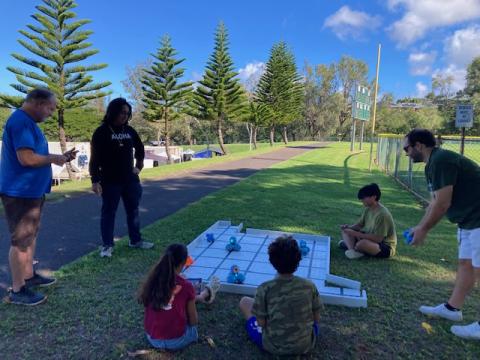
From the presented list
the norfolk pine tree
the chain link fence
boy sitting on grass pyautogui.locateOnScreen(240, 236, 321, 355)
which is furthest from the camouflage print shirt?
the norfolk pine tree

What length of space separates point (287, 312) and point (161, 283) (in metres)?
0.80

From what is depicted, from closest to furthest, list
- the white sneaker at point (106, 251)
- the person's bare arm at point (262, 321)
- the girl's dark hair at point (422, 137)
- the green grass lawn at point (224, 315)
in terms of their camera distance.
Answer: the person's bare arm at point (262, 321) → the green grass lawn at point (224, 315) → the girl's dark hair at point (422, 137) → the white sneaker at point (106, 251)

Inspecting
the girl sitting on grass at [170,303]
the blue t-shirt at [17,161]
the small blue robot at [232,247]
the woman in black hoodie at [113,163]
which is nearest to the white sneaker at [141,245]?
the woman in black hoodie at [113,163]

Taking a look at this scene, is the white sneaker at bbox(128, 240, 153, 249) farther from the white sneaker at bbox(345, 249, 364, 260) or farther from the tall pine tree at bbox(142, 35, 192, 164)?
the tall pine tree at bbox(142, 35, 192, 164)

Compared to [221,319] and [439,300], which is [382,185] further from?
[221,319]

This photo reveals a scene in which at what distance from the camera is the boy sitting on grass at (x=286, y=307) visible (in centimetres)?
228

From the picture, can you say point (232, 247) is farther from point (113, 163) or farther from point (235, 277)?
point (113, 163)

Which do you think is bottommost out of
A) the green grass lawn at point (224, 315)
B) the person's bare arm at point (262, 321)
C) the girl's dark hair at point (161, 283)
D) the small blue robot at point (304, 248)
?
the green grass lawn at point (224, 315)

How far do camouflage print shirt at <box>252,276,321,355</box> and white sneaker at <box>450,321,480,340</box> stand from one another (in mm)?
1242

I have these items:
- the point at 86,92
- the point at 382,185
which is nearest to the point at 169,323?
the point at 382,185

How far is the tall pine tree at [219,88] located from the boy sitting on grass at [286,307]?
25.9 meters

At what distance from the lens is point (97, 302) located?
10.3 ft

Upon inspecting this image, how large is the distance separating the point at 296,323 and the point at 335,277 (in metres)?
1.38

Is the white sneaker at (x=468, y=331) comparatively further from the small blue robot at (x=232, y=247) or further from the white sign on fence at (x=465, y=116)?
the white sign on fence at (x=465, y=116)
